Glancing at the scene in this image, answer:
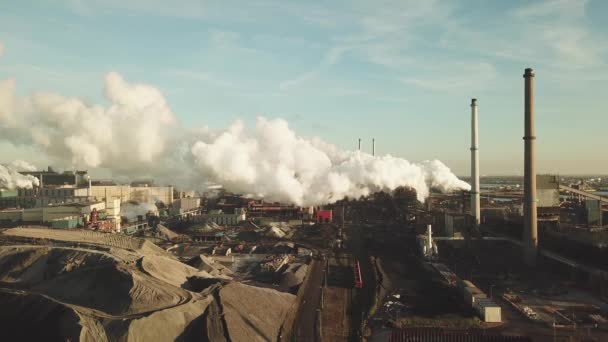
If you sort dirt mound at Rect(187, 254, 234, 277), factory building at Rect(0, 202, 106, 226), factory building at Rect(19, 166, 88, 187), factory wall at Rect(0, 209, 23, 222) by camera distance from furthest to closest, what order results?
factory building at Rect(19, 166, 88, 187), factory wall at Rect(0, 209, 23, 222), factory building at Rect(0, 202, 106, 226), dirt mound at Rect(187, 254, 234, 277)

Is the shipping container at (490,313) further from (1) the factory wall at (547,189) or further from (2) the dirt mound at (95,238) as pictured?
(1) the factory wall at (547,189)

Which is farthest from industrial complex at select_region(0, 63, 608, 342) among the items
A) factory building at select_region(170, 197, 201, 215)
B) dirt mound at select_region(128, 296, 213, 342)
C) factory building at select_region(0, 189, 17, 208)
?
factory building at select_region(0, 189, 17, 208)

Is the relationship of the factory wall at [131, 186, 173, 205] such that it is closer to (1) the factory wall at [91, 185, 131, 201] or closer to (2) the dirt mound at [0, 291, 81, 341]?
(1) the factory wall at [91, 185, 131, 201]

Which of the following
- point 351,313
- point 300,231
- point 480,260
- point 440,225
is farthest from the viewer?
point 300,231

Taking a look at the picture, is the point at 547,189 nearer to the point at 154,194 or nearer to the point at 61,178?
the point at 154,194

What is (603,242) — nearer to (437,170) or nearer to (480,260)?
(480,260)

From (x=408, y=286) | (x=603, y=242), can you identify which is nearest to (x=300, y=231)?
(x=408, y=286)
